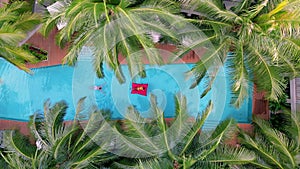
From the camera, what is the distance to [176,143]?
8.78 metres

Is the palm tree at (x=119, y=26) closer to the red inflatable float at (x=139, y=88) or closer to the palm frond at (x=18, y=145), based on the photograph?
the palm frond at (x=18, y=145)

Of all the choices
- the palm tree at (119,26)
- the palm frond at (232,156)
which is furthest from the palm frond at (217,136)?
the palm tree at (119,26)

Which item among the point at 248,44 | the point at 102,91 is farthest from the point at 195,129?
the point at 102,91

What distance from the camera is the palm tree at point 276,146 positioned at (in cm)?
862

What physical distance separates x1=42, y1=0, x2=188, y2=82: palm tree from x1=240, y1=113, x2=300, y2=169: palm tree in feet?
11.5

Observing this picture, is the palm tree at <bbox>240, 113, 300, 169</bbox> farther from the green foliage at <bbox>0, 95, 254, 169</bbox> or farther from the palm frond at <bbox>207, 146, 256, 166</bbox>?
the green foliage at <bbox>0, 95, 254, 169</bbox>

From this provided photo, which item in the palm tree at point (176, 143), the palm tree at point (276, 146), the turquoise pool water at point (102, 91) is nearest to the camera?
the palm tree at point (176, 143)

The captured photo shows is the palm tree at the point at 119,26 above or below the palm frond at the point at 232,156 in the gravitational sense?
above

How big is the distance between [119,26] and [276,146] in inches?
203

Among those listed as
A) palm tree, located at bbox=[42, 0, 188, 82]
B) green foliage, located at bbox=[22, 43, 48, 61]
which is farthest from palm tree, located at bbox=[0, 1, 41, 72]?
green foliage, located at bbox=[22, 43, 48, 61]

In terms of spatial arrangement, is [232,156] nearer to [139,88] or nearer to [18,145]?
[139,88]

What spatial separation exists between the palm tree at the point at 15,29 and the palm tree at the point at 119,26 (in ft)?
2.99

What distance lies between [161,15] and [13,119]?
23.5ft

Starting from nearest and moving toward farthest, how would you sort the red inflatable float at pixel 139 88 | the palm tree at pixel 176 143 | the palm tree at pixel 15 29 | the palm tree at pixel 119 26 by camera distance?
the palm tree at pixel 119 26
the palm tree at pixel 15 29
the palm tree at pixel 176 143
the red inflatable float at pixel 139 88
